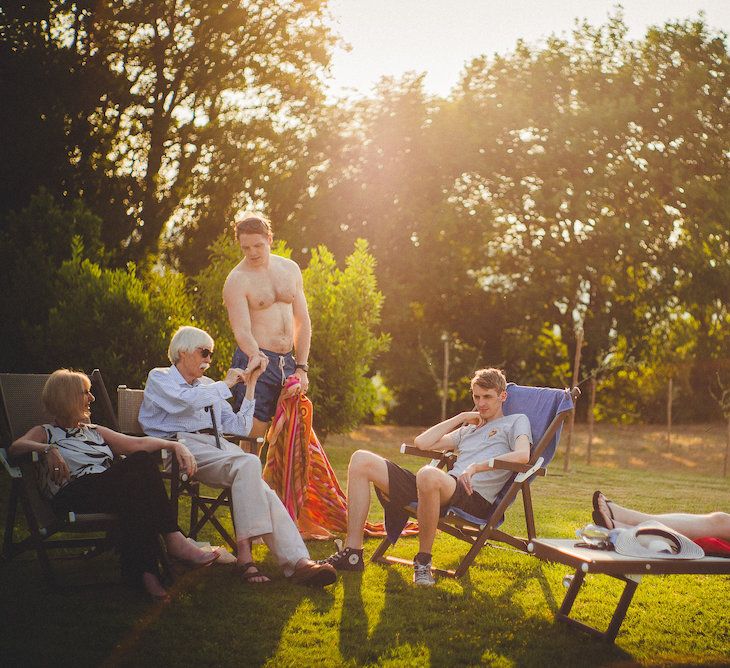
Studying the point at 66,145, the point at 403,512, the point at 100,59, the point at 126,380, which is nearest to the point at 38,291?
the point at 126,380

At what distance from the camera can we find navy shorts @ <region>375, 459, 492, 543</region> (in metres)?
5.25

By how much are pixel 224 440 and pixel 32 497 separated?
3.95 ft

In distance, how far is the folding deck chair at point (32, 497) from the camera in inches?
178

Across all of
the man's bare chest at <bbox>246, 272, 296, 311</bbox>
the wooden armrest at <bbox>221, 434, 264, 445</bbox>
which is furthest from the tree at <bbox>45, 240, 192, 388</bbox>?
the wooden armrest at <bbox>221, 434, 264, 445</bbox>

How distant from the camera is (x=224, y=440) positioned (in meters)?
5.48

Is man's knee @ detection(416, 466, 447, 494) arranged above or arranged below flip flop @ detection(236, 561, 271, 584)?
above

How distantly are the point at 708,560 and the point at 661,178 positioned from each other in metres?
18.1

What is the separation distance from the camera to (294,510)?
20.2 feet

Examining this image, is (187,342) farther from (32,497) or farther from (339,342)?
(339,342)

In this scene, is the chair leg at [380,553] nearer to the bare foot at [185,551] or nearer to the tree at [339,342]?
the bare foot at [185,551]

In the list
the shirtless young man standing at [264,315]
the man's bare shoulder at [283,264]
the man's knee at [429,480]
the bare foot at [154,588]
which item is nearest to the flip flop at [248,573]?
the bare foot at [154,588]

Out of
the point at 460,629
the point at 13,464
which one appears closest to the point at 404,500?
the point at 460,629

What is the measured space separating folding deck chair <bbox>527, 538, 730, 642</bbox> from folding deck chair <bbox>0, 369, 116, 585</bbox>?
218 cm

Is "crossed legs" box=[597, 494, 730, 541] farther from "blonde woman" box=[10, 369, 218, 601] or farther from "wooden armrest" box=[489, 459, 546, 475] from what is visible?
"blonde woman" box=[10, 369, 218, 601]
